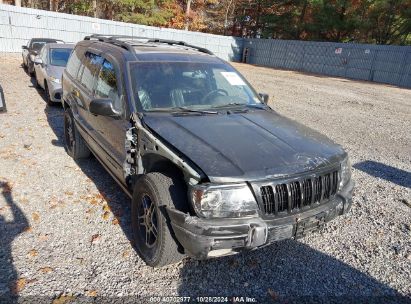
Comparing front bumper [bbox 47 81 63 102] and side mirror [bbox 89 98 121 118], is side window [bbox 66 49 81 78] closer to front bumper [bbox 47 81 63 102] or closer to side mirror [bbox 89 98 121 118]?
side mirror [bbox 89 98 121 118]

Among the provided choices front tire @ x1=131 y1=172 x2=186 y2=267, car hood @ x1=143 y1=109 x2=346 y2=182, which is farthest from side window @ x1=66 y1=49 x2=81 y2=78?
front tire @ x1=131 y1=172 x2=186 y2=267

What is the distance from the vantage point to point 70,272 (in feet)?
9.39

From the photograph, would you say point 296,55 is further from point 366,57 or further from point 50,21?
point 50,21

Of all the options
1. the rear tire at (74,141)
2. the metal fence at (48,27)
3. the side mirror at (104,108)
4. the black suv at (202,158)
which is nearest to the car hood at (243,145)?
the black suv at (202,158)

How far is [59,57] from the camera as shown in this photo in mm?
9141

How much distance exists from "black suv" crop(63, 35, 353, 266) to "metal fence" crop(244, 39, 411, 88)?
22.8m

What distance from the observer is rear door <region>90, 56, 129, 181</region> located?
346cm

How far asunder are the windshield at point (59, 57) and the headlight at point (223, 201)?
26.3ft

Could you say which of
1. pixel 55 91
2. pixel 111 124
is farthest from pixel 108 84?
pixel 55 91

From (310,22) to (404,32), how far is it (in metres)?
9.03

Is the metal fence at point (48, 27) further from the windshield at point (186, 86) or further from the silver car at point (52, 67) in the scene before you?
the windshield at point (186, 86)

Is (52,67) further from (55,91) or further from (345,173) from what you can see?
(345,173)

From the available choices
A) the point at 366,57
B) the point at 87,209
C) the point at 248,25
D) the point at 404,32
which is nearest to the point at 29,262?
the point at 87,209

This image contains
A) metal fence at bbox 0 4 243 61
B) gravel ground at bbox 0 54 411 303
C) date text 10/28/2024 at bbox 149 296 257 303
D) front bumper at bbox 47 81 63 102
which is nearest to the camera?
date text 10/28/2024 at bbox 149 296 257 303
